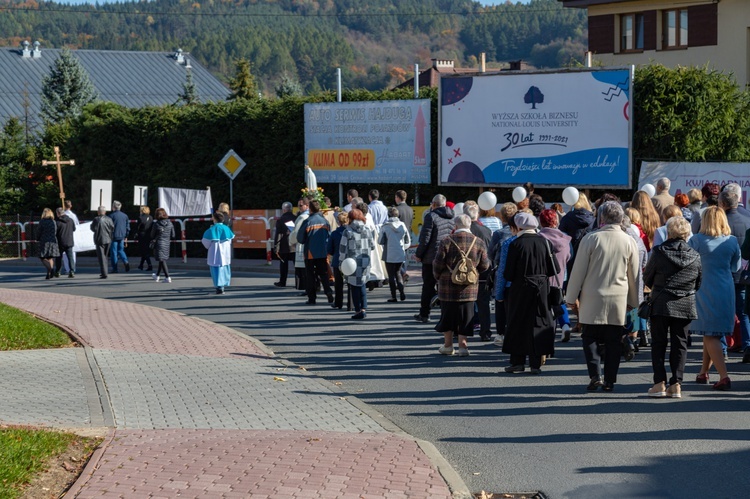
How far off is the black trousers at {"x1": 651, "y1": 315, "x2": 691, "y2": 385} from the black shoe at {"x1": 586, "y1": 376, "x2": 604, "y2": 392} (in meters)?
0.57

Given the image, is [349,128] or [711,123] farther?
[349,128]

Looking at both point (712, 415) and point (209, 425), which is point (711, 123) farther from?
point (209, 425)

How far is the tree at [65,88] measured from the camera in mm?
66375

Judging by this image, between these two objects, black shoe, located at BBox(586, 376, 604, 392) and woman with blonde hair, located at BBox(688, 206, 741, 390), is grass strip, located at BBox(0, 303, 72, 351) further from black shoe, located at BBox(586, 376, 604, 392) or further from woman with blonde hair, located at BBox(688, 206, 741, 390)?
woman with blonde hair, located at BBox(688, 206, 741, 390)

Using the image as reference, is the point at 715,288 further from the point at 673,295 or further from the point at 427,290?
the point at 427,290

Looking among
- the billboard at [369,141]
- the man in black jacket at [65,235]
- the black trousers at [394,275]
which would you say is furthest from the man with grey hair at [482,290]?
the man in black jacket at [65,235]

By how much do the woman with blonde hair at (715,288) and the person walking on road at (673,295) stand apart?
1.31 ft

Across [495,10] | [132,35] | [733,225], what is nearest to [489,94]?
[733,225]

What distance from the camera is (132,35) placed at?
572ft

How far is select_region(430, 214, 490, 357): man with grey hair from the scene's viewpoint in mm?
11648

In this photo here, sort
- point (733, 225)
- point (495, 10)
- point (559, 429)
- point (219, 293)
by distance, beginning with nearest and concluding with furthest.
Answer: point (559, 429)
point (733, 225)
point (219, 293)
point (495, 10)

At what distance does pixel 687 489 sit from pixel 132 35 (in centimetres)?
17691

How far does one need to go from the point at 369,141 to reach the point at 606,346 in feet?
56.7

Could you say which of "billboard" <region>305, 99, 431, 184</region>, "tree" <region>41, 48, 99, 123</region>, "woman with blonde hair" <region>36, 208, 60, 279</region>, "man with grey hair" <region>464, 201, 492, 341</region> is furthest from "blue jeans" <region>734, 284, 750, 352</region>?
"tree" <region>41, 48, 99, 123</region>
